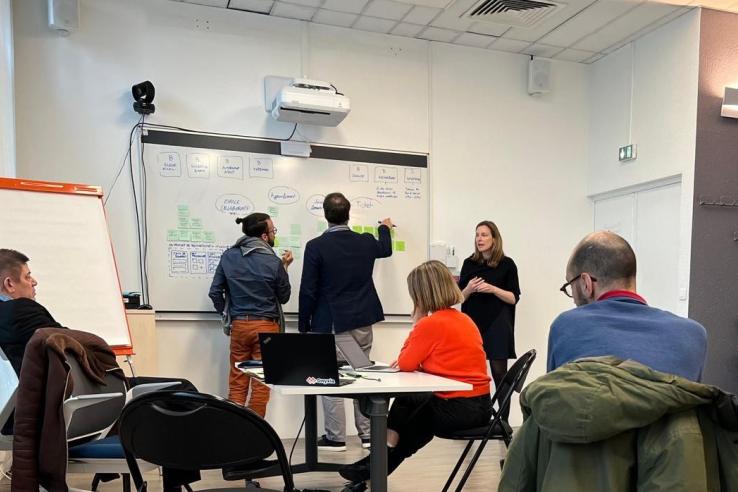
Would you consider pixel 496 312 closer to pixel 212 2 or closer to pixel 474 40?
pixel 474 40

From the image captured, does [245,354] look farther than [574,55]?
No

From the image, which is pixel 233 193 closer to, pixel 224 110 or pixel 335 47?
pixel 224 110

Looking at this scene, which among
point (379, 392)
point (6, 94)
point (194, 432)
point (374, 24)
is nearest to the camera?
point (194, 432)

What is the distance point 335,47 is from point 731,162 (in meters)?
3.03

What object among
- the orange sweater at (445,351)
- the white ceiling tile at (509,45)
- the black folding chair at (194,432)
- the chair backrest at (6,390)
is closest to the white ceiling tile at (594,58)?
the white ceiling tile at (509,45)

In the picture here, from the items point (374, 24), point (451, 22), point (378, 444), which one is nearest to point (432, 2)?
point (451, 22)

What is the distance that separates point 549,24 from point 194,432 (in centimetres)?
413

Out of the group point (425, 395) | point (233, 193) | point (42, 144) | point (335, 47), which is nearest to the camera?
point (425, 395)

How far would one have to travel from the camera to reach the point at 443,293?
2.73 metres

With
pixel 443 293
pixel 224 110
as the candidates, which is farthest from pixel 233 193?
pixel 443 293

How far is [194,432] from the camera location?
62.0 inches

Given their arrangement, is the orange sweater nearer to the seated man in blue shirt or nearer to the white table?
the white table

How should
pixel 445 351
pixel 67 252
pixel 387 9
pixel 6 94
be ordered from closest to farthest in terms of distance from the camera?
pixel 445 351 → pixel 67 252 → pixel 6 94 → pixel 387 9

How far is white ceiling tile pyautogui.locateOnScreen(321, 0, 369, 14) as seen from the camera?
425 centimetres
